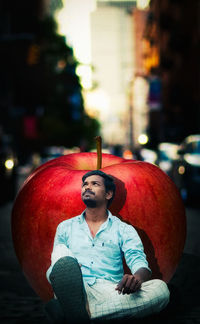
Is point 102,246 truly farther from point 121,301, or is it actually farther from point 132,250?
point 121,301

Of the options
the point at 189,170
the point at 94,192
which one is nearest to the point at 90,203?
the point at 94,192

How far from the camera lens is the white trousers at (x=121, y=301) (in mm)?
4004

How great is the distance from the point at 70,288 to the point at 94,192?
67 centimetres

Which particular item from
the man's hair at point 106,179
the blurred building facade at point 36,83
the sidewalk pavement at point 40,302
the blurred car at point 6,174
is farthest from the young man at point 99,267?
the blurred building facade at point 36,83

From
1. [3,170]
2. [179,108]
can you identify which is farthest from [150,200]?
[179,108]

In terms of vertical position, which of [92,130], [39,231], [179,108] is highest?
[39,231]

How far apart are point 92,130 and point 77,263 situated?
3552 inches

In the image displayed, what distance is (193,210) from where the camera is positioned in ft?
44.8

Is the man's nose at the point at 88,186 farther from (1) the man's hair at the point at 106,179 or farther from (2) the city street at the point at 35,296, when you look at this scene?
(2) the city street at the point at 35,296

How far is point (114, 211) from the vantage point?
15.1 ft

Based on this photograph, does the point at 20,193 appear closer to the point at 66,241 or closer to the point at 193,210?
the point at 66,241

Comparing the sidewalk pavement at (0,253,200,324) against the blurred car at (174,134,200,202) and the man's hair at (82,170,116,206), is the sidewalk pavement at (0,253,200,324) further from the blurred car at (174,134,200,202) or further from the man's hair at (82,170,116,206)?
the blurred car at (174,134,200,202)

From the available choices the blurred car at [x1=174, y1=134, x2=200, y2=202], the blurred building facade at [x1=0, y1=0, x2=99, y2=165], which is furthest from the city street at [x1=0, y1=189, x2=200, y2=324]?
the blurred building facade at [x1=0, y1=0, x2=99, y2=165]

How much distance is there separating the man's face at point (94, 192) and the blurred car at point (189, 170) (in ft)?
33.9
